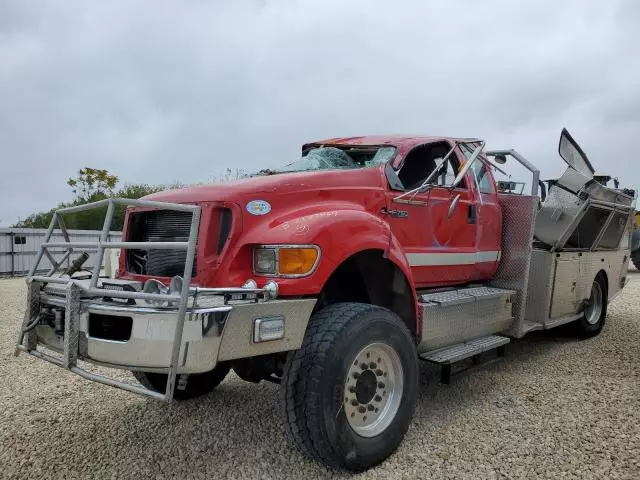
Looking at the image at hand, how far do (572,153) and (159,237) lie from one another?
178 inches

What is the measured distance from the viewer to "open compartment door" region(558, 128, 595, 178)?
5.64m

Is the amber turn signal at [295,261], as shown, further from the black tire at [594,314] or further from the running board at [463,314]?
the black tire at [594,314]

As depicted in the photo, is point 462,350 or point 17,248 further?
point 17,248

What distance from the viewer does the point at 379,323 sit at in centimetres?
315

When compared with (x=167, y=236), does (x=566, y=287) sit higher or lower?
lower

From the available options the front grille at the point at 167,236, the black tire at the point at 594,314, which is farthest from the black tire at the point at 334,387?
the black tire at the point at 594,314

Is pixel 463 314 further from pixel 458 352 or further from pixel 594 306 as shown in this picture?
pixel 594 306

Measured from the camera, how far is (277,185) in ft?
10.6

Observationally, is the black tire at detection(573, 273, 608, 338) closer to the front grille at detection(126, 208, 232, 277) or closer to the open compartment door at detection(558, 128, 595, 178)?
the open compartment door at detection(558, 128, 595, 178)

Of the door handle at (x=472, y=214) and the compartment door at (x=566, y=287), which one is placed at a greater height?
the door handle at (x=472, y=214)

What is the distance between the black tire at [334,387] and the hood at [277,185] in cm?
82

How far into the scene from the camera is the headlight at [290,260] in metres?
2.91

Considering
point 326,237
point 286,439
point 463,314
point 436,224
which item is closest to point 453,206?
point 436,224

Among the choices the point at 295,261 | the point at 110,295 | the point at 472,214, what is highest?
the point at 472,214
